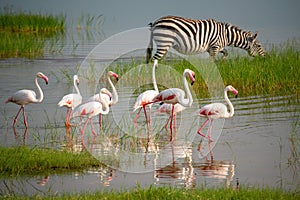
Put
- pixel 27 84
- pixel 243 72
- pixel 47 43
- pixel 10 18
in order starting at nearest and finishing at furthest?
1. pixel 243 72
2. pixel 27 84
3. pixel 47 43
4. pixel 10 18

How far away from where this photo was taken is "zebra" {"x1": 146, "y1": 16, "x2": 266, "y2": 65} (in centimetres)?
1675

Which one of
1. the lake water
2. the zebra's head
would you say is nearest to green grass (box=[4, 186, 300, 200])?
the lake water

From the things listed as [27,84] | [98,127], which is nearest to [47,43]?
[27,84]

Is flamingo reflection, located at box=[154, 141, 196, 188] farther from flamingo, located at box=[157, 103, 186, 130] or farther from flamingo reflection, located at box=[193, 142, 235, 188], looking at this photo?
flamingo, located at box=[157, 103, 186, 130]

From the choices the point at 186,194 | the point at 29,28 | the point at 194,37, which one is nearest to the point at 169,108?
the point at 186,194

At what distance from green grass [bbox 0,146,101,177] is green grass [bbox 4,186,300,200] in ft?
3.58

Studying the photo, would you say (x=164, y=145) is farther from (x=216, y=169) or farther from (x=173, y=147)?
(x=216, y=169)

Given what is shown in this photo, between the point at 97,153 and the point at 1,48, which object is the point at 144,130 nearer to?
the point at 97,153

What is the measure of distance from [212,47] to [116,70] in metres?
3.22

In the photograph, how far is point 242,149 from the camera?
9742mm

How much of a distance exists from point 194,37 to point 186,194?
10.5 meters

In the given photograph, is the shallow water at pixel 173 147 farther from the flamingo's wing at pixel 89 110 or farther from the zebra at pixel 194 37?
the zebra at pixel 194 37

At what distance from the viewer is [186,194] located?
278 inches

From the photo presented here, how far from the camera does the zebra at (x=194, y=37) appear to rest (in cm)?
1675
